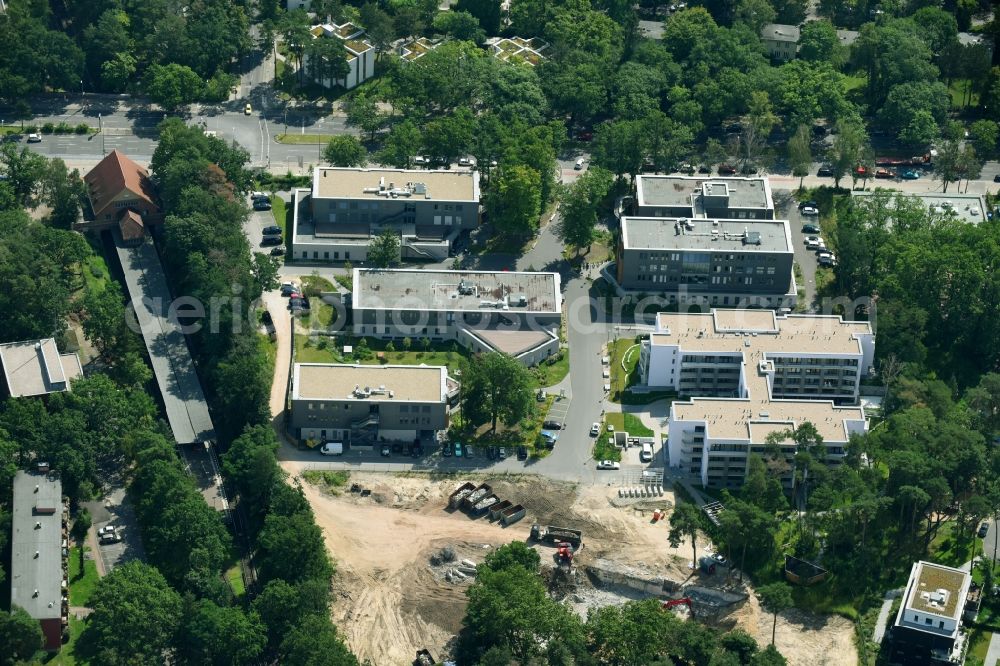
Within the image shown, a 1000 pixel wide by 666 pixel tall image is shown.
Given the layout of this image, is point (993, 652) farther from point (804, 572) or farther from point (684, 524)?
point (684, 524)

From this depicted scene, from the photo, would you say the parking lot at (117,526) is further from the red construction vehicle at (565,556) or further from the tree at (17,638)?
the red construction vehicle at (565,556)

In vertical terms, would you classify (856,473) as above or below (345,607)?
above

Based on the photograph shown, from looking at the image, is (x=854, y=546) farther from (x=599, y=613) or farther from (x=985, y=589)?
(x=599, y=613)

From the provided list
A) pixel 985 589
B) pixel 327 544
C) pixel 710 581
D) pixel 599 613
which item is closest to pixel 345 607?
pixel 327 544

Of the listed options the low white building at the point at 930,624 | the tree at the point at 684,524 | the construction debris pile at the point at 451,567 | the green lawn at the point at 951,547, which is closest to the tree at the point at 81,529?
the construction debris pile at the point at 451,567

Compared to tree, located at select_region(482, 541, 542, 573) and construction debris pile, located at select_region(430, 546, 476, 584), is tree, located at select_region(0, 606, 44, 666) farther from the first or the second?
tree, located at select_region(482, 541, 542, 573)

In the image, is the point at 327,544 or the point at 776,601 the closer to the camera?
the point at 776,601
